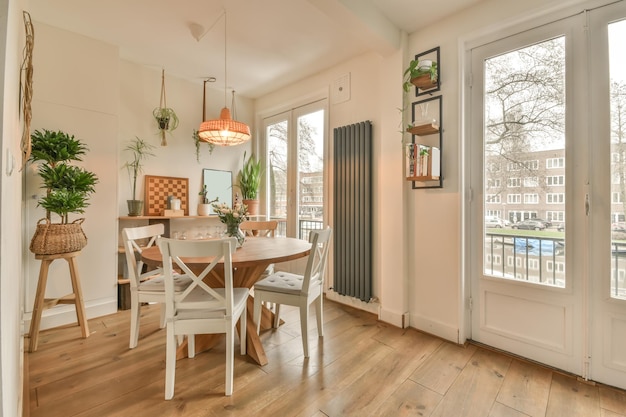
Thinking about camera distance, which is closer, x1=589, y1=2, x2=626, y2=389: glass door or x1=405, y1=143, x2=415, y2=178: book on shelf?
x1=589, y1=2, x2=626, y2=389: glass door

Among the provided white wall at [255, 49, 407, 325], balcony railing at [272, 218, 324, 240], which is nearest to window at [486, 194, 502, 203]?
white wall at [255, 49, 407, 325]

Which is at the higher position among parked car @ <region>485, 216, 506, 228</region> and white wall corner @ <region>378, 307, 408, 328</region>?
parked car @ <region>485, 216, 506, 228</region>

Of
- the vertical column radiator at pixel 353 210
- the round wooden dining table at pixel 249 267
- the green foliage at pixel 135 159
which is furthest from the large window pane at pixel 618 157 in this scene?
the green foliage at pixel 135 159

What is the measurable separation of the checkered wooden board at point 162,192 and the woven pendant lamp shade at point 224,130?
1376 mm

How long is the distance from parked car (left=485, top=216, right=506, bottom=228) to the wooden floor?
101 centimetres

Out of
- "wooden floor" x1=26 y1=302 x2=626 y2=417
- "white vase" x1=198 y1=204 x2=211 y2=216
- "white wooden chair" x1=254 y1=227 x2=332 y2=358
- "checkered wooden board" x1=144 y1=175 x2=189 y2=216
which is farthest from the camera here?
"white vase" x1=198 y1=204 x2=211 y2=216

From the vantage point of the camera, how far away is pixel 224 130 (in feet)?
8.21

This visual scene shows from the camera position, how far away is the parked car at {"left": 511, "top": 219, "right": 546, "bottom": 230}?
6.84ft

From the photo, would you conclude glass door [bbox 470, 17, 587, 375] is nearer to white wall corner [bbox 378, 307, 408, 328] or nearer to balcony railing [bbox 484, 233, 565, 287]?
balcony railing [bbox 484, 233, 565, 287]

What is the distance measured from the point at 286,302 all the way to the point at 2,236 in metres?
1.64

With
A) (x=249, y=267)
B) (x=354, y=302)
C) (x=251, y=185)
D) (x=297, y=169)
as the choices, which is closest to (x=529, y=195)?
(x=354, y=302)

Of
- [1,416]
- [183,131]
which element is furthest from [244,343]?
[183,131]

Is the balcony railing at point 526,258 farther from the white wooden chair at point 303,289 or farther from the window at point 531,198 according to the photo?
the white wooden chair at point 303,289

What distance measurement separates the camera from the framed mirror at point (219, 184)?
4.09m
